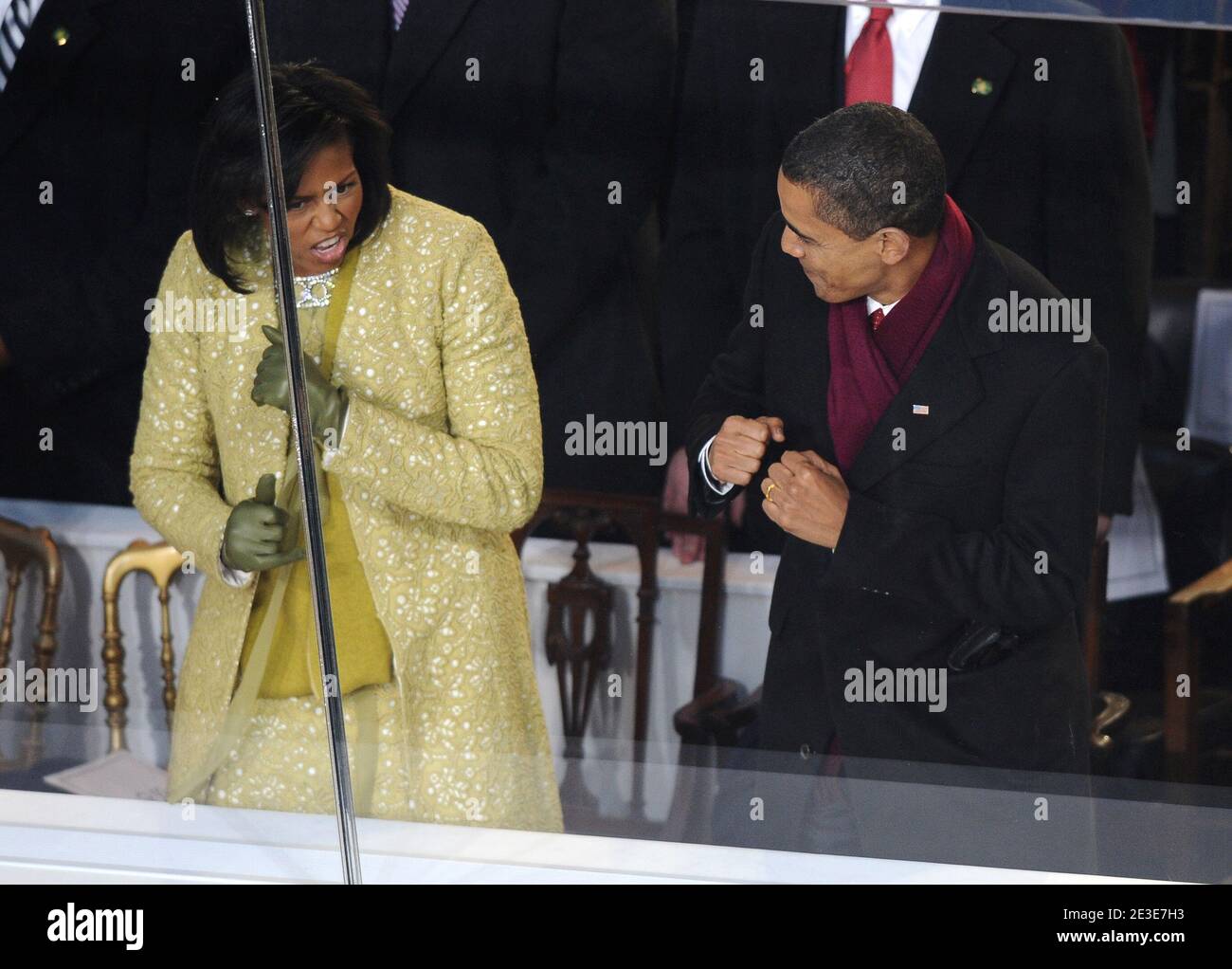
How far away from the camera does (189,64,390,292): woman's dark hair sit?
126cm

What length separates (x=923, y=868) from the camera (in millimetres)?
1325

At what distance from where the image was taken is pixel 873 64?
1.22 meters

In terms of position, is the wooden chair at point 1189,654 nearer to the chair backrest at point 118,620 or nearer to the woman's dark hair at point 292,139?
the woman's dark hair at point 292,139

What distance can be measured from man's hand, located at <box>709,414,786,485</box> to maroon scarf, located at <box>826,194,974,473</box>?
53 millimetres

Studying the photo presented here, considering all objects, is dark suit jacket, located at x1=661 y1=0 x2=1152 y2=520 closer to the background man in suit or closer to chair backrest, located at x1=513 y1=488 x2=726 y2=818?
the background man in suit

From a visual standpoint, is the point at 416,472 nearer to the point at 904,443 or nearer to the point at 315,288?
the point at 315,288

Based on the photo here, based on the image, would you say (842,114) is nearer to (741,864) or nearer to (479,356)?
(479,356)

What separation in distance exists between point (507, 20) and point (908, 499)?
524 millimetres

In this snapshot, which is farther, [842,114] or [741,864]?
[741,864]

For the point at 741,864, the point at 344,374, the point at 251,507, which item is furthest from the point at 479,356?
the point at 741,864

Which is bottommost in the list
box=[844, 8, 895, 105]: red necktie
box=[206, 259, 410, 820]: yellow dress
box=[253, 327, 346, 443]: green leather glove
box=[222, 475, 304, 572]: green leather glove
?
box=[206, 259, 410, 820]: yellow dress

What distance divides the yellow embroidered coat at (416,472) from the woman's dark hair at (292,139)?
28 mm

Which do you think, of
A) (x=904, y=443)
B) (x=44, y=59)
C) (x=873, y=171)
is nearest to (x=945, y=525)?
(x=904, y=443)

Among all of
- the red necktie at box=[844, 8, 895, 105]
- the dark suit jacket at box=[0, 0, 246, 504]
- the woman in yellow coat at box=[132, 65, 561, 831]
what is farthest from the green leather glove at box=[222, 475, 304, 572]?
the red necktie at box=[844, 8, 895, 105]
